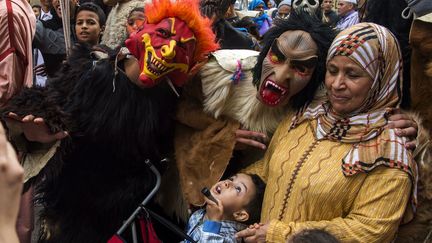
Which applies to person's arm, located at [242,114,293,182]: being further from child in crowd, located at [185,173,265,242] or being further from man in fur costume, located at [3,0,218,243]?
man in fur costume, located at [3,0,218,243]

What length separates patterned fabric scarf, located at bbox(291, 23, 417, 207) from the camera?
80.6 inches

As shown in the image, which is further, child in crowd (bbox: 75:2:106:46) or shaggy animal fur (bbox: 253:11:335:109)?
child in crowd (bbox: 75:2:106:46)

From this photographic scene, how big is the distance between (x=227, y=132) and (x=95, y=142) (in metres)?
0.63

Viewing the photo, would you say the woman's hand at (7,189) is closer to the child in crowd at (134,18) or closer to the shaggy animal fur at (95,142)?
the shaggy animal fur at (95,142)

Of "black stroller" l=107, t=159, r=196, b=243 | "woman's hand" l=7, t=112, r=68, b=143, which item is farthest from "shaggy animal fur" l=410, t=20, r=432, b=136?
"woman's hand" l=7, t=112, r=68, b=143

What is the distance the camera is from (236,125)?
8.41ft

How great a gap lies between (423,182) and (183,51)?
1135 millimetres

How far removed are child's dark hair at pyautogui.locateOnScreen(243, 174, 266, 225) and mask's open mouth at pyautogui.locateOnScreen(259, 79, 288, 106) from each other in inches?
14.9

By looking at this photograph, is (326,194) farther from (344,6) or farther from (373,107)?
(344,6)

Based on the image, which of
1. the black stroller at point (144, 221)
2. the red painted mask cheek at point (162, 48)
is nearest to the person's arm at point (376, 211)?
the black stroller at point (144, 221)

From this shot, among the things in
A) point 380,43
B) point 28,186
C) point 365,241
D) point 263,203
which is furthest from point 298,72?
point 28,186

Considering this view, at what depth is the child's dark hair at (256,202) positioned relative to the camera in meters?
2.47

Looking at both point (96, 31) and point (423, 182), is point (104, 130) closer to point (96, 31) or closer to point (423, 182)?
point (423, 182)

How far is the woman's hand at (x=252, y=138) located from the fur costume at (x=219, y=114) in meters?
0.03
